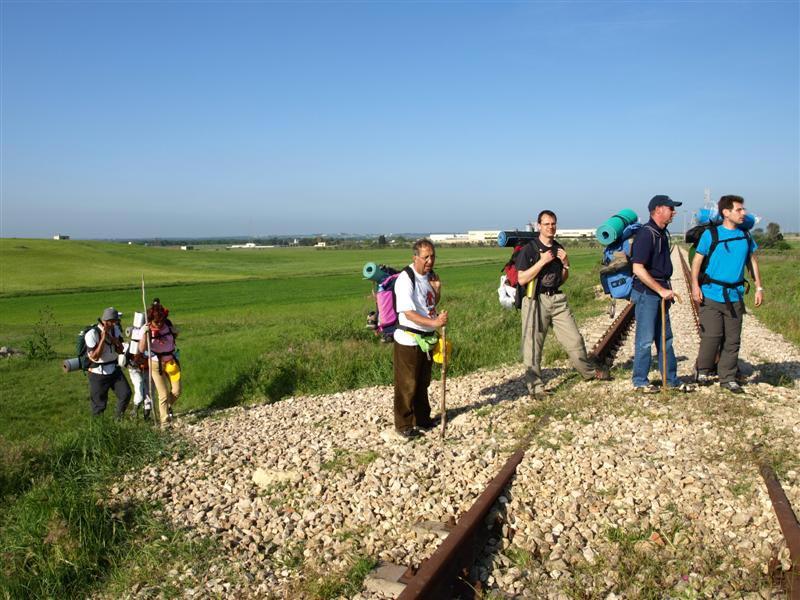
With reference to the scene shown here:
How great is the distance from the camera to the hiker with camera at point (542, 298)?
693 centimetres

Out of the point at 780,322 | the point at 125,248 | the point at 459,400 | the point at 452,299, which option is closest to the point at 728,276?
the point at 459,400

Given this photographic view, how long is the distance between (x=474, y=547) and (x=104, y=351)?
737 centimetres

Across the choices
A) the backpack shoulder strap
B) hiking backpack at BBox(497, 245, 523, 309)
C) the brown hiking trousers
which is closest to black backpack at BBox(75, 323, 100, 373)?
the brown hiking trousers

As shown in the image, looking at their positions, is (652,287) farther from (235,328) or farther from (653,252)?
(235,328)

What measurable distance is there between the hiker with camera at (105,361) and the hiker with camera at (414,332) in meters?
5.31

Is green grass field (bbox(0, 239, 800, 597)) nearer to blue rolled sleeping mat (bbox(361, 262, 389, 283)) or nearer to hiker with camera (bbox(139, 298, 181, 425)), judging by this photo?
hiker with camera (bbox(139, 298, 181, 425))

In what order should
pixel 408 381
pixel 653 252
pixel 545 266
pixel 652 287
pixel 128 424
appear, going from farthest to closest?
pixel 128 424
pixel 545 266
pixel 653 252
pixel 652 287
pixel 408 381

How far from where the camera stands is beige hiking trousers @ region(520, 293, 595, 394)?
7.23 meters

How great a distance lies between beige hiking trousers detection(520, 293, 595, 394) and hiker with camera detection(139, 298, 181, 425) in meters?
5.29

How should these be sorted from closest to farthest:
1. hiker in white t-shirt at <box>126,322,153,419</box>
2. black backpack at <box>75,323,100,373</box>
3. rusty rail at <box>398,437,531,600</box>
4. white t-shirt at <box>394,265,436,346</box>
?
rusty rail at <box>398,437,531,600</box> < white t-shirt at <box>394,265,436,346</box> < black backpack at <box>75,323,100,373</box> < hiker in white t-shirt at <box>126,322,153,419</box>

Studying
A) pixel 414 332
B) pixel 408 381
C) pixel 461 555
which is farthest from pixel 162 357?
pixel 461 555

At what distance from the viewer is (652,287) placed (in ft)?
21.5

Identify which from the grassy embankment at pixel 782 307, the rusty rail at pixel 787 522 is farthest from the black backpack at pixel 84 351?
the grassy embankment at pixel 782 307

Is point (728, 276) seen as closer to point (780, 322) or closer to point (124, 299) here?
point (780, 322)
